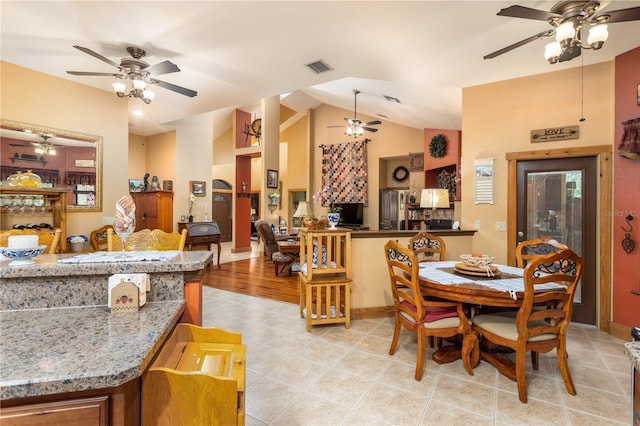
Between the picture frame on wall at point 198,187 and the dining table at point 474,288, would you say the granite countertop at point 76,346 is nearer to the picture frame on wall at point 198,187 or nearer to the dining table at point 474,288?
the dining table at point 474,288

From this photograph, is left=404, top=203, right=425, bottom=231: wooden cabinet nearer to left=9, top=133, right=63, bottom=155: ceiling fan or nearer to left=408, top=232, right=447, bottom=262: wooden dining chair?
left=408, top=232, right=447, bottom=262: wooden dining chair

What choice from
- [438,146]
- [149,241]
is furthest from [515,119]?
[149,241]

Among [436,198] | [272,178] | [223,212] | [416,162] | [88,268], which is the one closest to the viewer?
[88,268]

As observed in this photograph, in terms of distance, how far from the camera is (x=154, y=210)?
6.17 metres

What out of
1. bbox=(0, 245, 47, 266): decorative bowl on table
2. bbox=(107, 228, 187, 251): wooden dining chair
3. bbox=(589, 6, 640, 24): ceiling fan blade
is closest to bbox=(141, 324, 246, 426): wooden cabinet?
bbox=(0, 245, 47, 266): decorative bowl on table

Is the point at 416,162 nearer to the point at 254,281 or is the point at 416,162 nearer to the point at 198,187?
the point at 254,281

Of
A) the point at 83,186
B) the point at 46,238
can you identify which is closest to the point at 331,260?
the point at 46,238

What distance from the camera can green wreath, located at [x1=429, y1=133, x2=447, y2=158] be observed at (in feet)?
21.5

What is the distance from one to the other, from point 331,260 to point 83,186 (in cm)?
330

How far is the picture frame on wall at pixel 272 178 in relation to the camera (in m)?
8.21

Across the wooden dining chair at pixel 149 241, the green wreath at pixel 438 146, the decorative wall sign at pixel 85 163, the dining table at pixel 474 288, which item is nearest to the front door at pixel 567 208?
the dining table at pixel 474 288

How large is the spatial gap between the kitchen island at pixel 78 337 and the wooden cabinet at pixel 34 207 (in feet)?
8.89

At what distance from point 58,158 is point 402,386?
4434 mm

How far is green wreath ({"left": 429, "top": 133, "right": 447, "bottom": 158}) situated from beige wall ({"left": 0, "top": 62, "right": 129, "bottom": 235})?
5.73m
